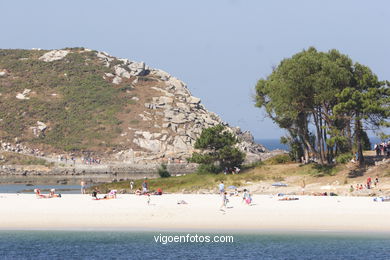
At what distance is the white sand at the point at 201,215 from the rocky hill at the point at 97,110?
71853 mm

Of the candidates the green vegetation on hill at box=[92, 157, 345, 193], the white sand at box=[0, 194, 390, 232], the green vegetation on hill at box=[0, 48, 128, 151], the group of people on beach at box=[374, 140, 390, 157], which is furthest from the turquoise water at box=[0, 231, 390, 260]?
the green vegetation on hill at box=[0, 48, 128, 151]

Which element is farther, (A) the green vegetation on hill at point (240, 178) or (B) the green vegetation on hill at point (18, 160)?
(B) the green vegetation on hill at point (18, 160)

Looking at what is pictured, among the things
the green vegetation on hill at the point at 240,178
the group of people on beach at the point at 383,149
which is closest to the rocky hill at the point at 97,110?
the group of people on beach at the point at 383,149

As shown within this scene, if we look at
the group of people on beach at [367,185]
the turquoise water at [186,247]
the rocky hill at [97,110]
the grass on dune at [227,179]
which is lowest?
the turquoise water at [186,247]

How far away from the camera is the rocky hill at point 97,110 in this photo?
413 ft

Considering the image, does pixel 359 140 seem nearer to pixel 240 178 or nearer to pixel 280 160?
pixel 240 178

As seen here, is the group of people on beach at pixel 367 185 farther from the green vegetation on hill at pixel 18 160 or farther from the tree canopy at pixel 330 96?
the green vegetation on hill at pixel 18 160

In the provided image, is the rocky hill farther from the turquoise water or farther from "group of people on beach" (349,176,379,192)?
the turquoise water

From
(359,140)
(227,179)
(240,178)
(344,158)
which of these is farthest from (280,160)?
(359,140)

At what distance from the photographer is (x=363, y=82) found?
59.1m

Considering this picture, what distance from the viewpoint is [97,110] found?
470 ft

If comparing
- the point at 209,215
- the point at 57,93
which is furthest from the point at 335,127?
the point at 57,93

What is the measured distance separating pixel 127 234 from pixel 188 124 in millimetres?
96843

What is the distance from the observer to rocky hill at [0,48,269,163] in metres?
126
